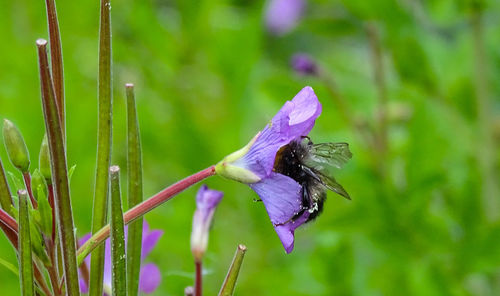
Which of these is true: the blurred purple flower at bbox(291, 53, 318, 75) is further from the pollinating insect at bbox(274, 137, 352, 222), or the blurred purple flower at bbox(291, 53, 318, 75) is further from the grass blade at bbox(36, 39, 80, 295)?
the grass blade at bbox(36, 39, 80, 295)

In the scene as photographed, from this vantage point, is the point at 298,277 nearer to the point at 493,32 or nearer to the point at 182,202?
the point at 182,202

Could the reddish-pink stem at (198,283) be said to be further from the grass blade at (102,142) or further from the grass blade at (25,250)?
the grass blade at (25,250)

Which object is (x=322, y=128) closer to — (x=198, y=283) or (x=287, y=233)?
(x=198, y=283)

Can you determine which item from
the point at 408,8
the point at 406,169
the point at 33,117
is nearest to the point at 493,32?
the point at 408,8

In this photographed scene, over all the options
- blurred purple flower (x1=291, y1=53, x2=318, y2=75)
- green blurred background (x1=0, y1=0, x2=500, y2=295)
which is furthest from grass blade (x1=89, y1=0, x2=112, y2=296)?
blurred purple flower (x1=291, y1=53, x2=318, y2=75)

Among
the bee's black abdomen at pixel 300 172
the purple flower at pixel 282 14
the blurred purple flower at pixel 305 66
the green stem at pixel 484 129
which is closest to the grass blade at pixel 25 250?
the bee's black abdomen at pixel 300 172

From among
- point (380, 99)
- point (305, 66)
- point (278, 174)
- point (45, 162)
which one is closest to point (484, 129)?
point (380, 99)

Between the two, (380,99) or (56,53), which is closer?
(56,53)
